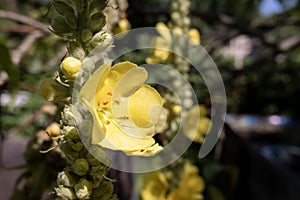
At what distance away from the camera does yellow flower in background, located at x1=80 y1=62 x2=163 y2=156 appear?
41 centimetres

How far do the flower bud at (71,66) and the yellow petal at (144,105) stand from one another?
0.05 meters

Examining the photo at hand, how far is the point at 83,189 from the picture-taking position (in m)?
0.43

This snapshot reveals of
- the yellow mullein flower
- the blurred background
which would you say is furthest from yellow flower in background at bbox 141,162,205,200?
the blurred background

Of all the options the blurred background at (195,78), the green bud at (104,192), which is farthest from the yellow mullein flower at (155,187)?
the green bud at (104,192)

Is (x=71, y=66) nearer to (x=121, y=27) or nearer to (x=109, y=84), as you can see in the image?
(x=109, y=84)

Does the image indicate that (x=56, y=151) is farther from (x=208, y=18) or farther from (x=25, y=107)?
(x=208, y=18)

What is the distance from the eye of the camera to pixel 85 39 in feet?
1.41

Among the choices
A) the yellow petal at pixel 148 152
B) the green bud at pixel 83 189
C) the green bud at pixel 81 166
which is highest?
the yellow petal at pixel 148 152

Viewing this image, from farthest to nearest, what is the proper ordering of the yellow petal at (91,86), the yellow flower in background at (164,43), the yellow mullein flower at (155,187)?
the yellow flower in background at (164,43), the yellow mullein flower at (155,187), the yellow petal at (91,86)

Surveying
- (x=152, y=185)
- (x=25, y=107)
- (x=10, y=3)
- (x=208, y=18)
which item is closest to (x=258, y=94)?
(x=10, y=3)

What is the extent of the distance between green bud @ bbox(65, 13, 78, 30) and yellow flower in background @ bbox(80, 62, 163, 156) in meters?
0.05

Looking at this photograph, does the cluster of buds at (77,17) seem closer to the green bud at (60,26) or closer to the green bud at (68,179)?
the green bud at (60,26)

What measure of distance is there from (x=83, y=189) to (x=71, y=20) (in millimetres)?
127

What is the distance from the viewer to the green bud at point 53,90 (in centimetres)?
44
